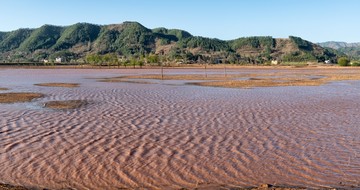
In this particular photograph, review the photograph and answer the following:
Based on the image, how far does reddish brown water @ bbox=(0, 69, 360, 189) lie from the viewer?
8.88m

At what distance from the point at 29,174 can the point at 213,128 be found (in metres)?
8.26

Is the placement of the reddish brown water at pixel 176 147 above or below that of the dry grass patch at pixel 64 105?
above

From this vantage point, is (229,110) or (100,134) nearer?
(100,134)

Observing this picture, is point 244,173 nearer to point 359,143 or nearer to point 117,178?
point 117,178

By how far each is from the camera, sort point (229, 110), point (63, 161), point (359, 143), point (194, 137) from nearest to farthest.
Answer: point (63, 161), point (359, 143), point (194, 137), point (229, 110)

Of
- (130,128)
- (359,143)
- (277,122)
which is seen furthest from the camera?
(277,122)

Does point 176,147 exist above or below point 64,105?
above

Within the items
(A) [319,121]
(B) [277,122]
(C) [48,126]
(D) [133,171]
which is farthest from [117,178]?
(A) [319,121]

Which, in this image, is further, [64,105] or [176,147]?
[64,105]

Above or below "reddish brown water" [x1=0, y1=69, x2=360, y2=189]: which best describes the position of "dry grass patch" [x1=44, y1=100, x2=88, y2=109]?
below

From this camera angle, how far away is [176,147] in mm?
12062

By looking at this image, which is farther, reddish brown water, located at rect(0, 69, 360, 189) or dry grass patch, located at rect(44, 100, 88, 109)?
dry grass patch, located at rect(44, 100, 88, 109)

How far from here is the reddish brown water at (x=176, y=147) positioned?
888 cm

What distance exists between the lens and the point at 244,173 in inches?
364
